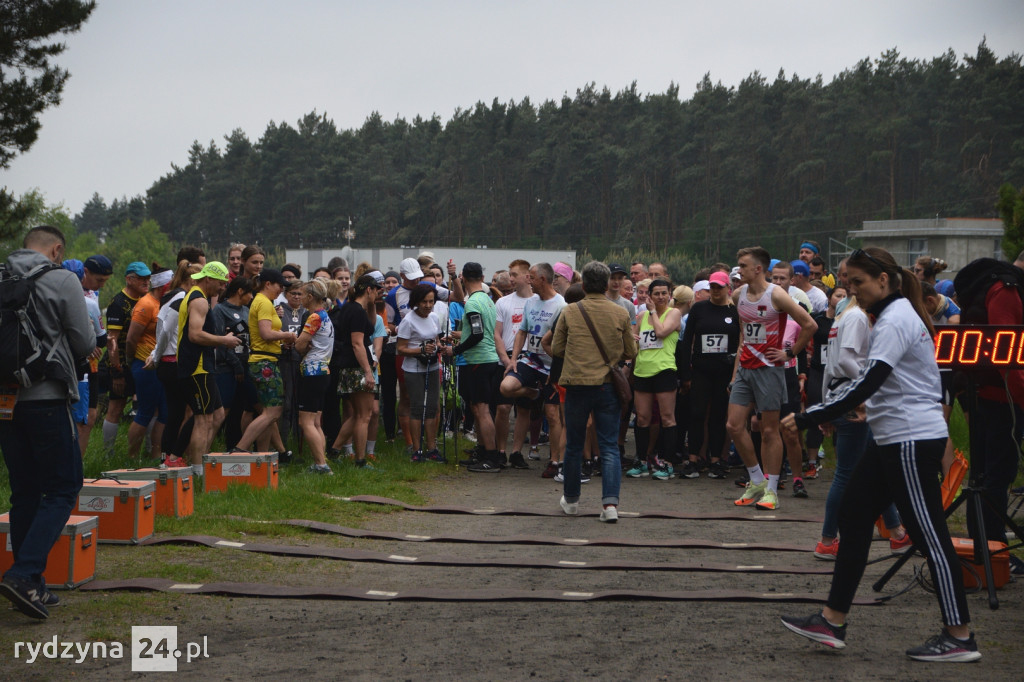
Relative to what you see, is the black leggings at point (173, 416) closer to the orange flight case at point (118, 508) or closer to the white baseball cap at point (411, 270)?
the orange flight case at point (118, 508)

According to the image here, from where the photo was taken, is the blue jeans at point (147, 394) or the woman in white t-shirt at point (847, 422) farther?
the blue jeans at point (147, 394)

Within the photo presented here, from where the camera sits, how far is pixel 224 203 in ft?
366

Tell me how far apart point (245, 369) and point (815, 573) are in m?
6.77

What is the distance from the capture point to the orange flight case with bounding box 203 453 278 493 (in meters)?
9.89

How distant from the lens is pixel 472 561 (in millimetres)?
7453

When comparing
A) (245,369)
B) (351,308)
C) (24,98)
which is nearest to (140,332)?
(245,369)

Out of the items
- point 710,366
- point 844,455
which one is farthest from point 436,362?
point 844,455

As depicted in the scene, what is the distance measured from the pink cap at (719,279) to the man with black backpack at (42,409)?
7273mm

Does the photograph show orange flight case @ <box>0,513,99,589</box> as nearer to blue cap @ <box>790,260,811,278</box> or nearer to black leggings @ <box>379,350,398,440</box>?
black leggings @ <box>379,350,398,440</box>

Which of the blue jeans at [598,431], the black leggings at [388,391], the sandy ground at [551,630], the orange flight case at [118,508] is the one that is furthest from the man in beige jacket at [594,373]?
the black leggings at [388,391]

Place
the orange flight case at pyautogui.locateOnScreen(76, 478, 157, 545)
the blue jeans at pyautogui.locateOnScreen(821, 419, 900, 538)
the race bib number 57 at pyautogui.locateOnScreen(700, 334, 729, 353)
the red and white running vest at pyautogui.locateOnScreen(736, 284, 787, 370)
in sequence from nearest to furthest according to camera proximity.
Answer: the blue jeans at pyautogui.locateOnScreen(821, 419, 900, 538)
the orange flight case at pyautogui.locateOnScreen(76, 478, 157, 545)
the red and white running vest at pyautogui.locateOnScreen(736, 284, 787, 370)
the race bib number 57 at pyautogui.locateOnScreen(700, 334, 729, 353)

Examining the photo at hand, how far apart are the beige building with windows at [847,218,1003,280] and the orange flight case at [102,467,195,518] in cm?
6105

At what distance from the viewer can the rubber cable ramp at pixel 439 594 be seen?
20.8ft

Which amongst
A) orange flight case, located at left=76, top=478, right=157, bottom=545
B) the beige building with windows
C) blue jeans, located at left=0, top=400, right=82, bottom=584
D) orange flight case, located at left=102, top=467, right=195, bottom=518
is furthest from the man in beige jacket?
the beige building with windows
